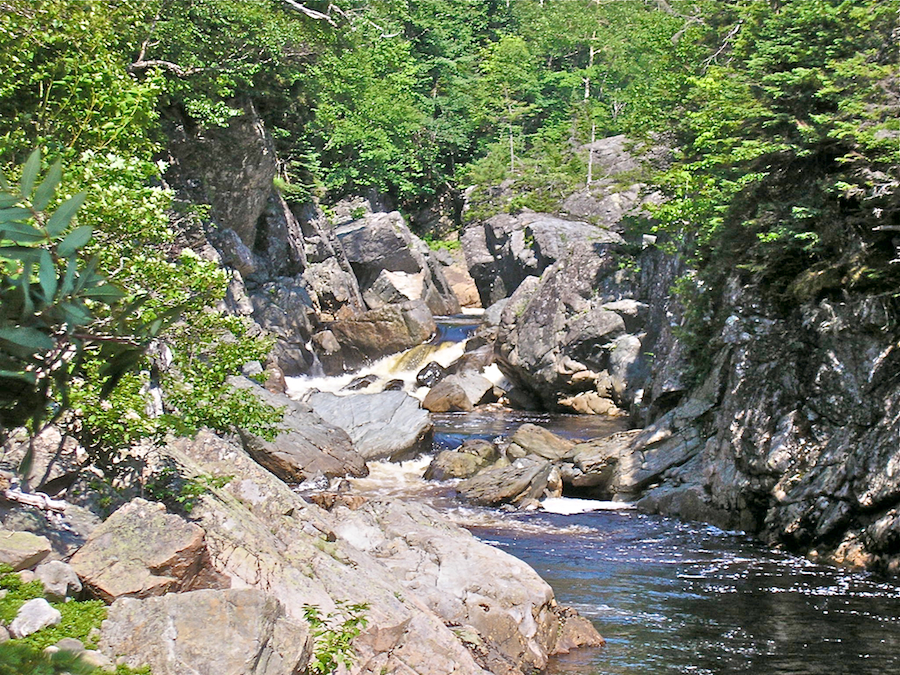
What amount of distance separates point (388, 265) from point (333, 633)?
31.3 meters

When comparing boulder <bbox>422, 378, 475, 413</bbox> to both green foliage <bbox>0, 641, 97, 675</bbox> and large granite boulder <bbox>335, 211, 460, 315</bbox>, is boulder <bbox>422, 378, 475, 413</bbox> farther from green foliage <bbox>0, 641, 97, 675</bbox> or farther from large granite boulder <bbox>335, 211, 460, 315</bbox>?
green foliage <bbox>0, 641, 97, 675</bbox>

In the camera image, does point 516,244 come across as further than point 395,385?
Yes

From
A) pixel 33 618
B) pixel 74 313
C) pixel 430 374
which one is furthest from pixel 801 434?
pixel 430 374

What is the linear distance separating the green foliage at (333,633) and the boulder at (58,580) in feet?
6.24

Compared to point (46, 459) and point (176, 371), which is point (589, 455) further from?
point (46, 459)

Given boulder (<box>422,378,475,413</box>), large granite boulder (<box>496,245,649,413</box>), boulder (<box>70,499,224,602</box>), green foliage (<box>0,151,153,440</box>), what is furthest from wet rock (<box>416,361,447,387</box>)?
green foliage (<box>0,151,153,440</box>)

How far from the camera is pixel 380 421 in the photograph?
22.5 metres

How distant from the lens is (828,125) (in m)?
16.0

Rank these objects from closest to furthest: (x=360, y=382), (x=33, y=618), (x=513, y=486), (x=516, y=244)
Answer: (x=33, y=618), (x=513, y=486), (x=360, y=382), (x=516, y=244)

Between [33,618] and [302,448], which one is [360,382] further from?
[33,618]

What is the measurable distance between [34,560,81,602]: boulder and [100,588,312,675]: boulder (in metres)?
0.40

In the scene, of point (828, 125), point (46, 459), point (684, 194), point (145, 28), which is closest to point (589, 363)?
→ point (684, 194)

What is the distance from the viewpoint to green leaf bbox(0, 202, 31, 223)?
2400mm

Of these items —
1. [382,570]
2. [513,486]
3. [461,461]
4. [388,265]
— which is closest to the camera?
[382,570]
